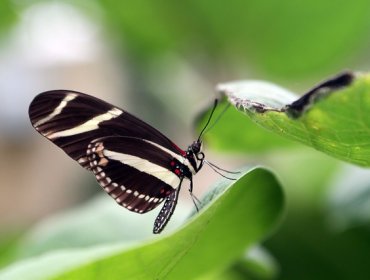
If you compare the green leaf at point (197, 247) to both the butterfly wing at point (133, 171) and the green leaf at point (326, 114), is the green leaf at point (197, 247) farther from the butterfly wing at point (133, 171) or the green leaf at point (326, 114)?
the butterfly wing at point (133, 171)

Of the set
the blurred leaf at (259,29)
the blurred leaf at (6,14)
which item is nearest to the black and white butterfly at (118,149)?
the blurred leaf at (259,29)

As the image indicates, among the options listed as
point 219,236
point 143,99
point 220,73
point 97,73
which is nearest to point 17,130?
point 97,73

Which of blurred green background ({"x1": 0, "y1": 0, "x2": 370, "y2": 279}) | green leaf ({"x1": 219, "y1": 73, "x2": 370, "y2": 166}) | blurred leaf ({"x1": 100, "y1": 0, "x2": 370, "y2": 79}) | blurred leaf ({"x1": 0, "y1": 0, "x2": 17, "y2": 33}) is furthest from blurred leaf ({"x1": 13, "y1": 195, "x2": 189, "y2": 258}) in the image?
blurred leaf ({"x1": 0, "y1": 0, "x2": 17, "y2": 33})

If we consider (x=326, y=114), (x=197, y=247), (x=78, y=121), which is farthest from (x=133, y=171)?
(x=326, y=114)

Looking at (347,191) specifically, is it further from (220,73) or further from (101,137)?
(220,73)

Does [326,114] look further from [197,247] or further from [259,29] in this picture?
[259,29]

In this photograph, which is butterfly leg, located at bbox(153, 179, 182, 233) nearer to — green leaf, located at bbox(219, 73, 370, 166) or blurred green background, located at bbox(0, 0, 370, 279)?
blurred green background, located at bbox(0, 0, 370, 279)
